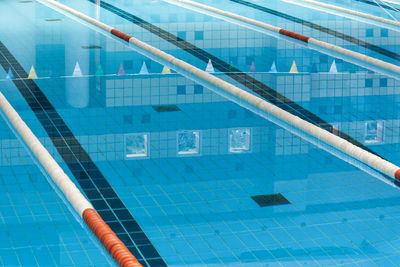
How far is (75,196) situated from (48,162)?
63 cm

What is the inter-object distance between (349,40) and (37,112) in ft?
16.6

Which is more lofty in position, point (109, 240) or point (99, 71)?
point (99, 71)

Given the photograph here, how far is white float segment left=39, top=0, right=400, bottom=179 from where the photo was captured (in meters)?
4.85

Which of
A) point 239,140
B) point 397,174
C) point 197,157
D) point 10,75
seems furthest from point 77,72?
point 397,174

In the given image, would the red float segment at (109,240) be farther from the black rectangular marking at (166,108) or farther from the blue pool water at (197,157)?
the black rectangular marking at (166,108)

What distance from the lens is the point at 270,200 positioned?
4.28m

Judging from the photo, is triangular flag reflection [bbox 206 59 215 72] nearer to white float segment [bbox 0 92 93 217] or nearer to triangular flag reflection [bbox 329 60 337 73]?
triangular flag reflection [bbox 329 60 337 73]

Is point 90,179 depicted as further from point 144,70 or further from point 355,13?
point 355,13

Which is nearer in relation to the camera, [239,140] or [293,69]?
[239,140]

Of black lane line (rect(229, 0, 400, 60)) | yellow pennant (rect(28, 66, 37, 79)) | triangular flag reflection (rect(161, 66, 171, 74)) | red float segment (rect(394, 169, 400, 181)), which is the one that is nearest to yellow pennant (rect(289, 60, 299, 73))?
triangular flag reflection (rect(161, 66, 171, 74))

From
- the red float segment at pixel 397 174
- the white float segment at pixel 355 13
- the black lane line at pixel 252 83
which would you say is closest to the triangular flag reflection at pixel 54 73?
the black lane line at pixel 252 83

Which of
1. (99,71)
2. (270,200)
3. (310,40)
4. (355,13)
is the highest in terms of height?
(355,13)

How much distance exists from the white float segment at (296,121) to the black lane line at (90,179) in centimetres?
163

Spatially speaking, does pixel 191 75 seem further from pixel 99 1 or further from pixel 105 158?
pixel 99 1
